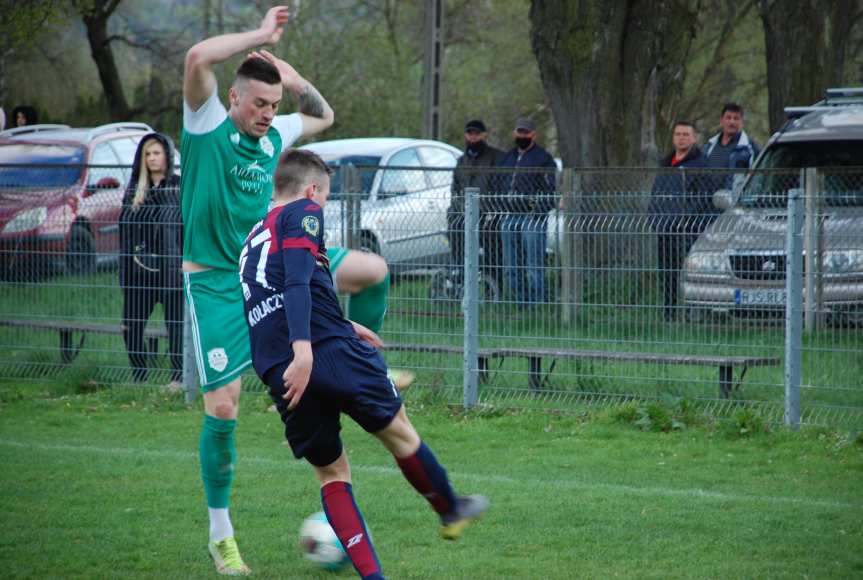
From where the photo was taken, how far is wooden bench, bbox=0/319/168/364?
1159 cm

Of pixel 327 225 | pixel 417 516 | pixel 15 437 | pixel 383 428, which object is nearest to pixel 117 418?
pixel 15 437

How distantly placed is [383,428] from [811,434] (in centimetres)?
483

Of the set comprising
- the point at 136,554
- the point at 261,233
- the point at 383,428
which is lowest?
the point at 136,554

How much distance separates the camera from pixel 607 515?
7.18m

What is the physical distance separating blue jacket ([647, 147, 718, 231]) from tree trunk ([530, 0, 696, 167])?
162 inches

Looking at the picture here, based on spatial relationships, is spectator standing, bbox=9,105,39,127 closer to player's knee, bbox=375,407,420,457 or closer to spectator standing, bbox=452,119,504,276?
spectator standing, bbox=452,119,504,276

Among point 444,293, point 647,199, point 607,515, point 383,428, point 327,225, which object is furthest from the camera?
point 327,225

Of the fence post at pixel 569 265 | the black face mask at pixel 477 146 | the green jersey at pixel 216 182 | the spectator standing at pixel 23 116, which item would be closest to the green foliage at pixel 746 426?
the fence post at pixel 569 265

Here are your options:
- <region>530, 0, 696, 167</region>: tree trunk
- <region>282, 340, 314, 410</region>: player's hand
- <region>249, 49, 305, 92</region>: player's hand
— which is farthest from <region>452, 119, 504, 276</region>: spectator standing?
<region>282, 340, 314, 410</region>: player's hand

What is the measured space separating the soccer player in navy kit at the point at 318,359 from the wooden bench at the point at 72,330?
20.2ft

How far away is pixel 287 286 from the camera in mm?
5238

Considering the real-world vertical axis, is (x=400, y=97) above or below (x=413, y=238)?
above

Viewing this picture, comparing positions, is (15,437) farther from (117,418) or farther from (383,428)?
(383,428)

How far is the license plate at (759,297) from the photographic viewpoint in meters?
9.62
